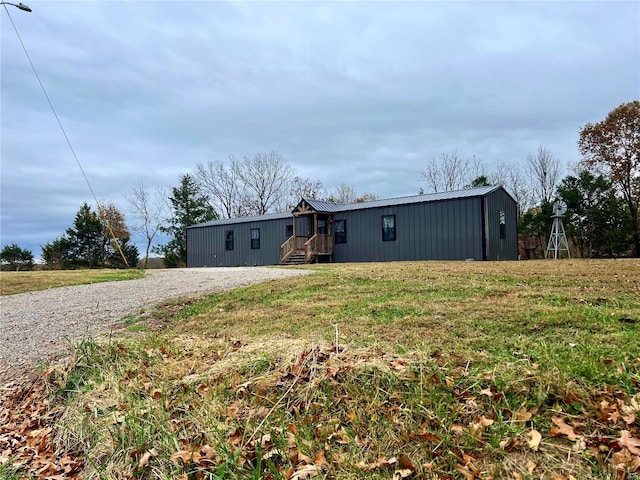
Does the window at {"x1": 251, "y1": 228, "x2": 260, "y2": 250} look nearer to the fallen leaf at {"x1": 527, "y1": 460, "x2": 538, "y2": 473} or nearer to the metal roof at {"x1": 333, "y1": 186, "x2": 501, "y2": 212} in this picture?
the metal roof at {"x1": 333, "y1": 186, "x2": 501, "y2": 212}

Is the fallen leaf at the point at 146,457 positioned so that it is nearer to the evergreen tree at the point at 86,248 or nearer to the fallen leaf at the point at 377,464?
the fallen leaf at the point at 377,464

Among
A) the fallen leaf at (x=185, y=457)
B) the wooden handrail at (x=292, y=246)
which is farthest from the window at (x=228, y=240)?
the fallen leaf at (x=185, y=457)

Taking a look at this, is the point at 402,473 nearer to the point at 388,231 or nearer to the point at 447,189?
the point at 388,231

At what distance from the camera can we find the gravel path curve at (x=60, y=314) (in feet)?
14.7

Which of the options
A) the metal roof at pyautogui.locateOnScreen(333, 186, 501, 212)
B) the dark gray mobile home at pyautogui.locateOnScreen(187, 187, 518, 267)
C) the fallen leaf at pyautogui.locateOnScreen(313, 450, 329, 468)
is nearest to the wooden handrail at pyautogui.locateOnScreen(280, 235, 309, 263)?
the dark gray mobile home at pyautogui.locateOnScreen(187, 187, 518, 267)

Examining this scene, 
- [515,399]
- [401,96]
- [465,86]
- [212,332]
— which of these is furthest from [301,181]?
[515,399]

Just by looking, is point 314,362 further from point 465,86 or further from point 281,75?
point 465,86

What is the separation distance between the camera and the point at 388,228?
16.8 metres

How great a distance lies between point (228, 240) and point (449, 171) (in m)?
16.0

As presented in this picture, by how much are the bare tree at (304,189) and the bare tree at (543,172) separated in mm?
14849

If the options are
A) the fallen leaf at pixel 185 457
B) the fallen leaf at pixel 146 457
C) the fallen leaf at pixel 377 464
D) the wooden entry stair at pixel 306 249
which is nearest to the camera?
the fallen leaf at pixel 377 464

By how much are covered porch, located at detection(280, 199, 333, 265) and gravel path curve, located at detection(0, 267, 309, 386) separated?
931cm

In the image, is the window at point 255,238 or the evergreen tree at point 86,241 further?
the evergreen tree at point 86,241

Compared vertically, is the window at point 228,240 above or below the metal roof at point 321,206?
below
